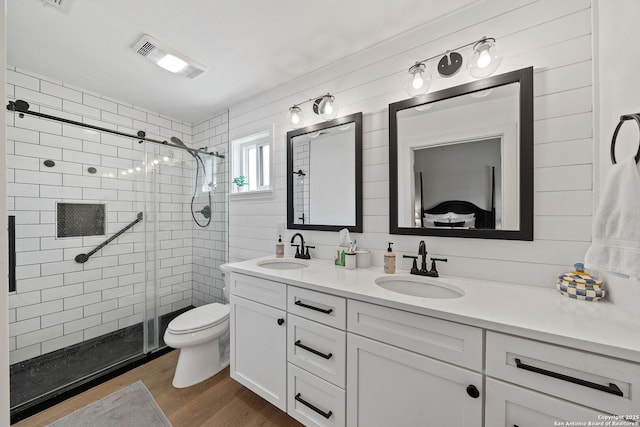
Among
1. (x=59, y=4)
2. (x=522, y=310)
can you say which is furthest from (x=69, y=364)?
(x=522, y=310)

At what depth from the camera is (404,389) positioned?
99cm

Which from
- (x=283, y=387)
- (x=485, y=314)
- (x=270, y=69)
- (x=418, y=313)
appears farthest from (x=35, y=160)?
(x=485, y=314)

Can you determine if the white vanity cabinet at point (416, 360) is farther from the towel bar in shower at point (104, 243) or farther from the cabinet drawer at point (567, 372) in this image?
the towel bar in shower at point (104, 243)

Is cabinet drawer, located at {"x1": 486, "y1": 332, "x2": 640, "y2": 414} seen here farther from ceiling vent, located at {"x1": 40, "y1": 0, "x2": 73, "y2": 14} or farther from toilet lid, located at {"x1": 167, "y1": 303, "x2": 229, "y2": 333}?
ceiling vent, located at {"x1": 40, "y1": 0, "x2": 73, "y2": 14}

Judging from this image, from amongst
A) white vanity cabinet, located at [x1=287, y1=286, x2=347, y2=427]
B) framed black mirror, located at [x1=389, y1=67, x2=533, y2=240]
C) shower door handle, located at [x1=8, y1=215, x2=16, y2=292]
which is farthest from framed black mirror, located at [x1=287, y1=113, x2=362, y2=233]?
shower door handle, located at [x1=8, y1=215, x2=16, y2=292]

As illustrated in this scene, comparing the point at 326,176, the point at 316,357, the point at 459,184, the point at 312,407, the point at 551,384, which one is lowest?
the point at 312,407

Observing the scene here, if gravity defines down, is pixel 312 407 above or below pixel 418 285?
below

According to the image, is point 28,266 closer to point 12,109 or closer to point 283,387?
point 12,109

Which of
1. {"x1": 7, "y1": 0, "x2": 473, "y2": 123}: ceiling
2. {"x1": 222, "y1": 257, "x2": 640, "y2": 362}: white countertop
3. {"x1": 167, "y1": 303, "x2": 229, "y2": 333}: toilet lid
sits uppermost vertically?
{"x1": 7, "y1": 0, "x2": 473, "y2": 123}: ceiling

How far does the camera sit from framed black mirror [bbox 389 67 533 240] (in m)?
1.17

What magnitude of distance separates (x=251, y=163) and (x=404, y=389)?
224 cm

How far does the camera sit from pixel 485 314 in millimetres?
852

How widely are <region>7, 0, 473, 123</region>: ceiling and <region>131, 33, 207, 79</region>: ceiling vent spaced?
39 mm

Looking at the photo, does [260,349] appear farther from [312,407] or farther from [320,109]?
[320,109]
